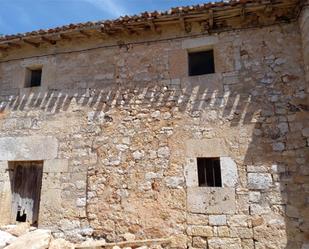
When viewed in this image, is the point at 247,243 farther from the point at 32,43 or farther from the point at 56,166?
the point at 32,43

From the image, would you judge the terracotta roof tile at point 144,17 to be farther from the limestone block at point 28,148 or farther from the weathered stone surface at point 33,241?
the weathered stone surface at point 33,241

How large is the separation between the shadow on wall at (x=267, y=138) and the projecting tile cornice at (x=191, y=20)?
1201mm

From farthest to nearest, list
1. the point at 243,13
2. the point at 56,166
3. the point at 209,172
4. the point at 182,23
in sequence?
the point at 56,166 → the point at 182,23 → the point at 243,13 → the point at 209,172

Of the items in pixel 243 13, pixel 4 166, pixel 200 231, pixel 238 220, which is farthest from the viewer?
pixel 4 166

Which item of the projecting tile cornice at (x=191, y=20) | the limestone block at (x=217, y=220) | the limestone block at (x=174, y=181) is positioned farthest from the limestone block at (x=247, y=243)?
the projecting tile cornice at (x=191, y=20)

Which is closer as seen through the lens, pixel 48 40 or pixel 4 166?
pixel 4 166

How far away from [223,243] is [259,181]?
3.79 feet

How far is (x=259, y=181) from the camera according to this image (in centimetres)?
477

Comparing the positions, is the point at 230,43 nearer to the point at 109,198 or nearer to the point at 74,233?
the point at 109,198

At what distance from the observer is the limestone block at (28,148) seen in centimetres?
589

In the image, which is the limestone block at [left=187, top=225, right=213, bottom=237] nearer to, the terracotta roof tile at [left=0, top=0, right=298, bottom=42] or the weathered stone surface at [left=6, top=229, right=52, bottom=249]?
the weathered stone surface at [left=6, top=229, right=52, bottom=249]

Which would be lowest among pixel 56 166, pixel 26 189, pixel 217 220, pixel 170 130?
pixel 217 220

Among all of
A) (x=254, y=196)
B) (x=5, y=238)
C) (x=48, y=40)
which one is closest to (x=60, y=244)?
(x=5, y=238)

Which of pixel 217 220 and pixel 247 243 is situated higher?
pixel 217 220
